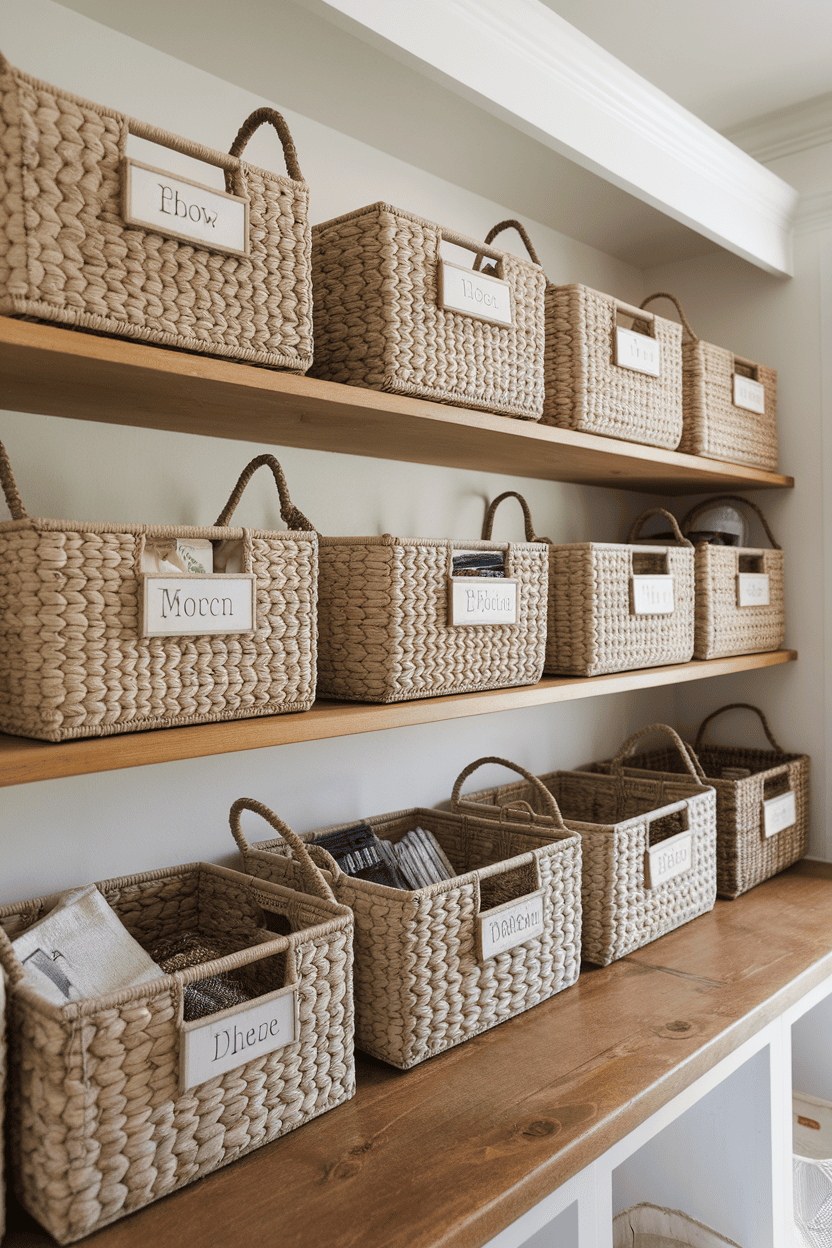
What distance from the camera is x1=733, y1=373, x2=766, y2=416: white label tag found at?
2031 mm

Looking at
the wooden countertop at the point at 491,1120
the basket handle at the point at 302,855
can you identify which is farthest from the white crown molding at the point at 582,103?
the wooden countertop at the point at 491,1120

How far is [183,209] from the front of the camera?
0.98 meters

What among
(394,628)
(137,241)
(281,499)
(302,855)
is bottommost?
(302,855)

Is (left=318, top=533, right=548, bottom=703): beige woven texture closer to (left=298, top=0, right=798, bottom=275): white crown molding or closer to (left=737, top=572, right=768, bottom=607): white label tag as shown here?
(left=298, top=0, right=798, bottom=275): white crown molding

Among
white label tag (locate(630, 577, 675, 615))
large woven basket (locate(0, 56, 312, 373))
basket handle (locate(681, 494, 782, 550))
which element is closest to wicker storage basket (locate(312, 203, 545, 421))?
large woven basket (locate(0, 56, 312, 373))

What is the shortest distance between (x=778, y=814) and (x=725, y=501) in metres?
0.77

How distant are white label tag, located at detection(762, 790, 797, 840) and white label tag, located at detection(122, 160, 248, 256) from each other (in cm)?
157

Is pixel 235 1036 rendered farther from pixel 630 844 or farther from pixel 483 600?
pixel 630 844

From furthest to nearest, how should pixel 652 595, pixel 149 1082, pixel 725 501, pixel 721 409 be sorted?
pixel 725 501 → pixel 721 409 → pixel 652 595 → pixel 149 1082

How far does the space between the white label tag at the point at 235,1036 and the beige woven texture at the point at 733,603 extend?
124 centimetres

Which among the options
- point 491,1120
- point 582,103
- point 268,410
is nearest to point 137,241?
point 268,410

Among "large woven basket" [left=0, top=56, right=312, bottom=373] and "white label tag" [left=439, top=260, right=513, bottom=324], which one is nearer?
"large woven basket" [left=0, top=56, right=312, bottom=373]

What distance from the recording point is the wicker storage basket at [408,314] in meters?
1.23

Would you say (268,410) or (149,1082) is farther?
(268,410)
